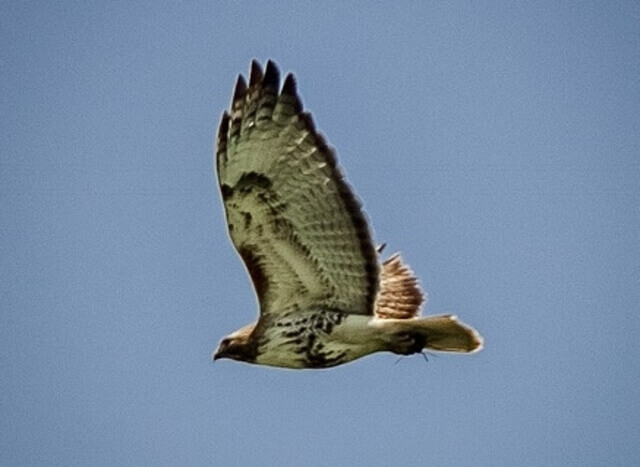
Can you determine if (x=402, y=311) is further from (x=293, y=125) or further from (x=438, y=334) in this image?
(x=293, y=125)

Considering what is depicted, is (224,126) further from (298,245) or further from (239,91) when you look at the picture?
(298,245)

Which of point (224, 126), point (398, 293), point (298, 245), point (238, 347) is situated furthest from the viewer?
point (398, 293)

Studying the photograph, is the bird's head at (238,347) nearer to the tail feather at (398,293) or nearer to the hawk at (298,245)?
the hawk at (298,245)

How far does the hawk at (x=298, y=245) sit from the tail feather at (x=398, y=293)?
325mm

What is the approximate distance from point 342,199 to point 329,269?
510mm

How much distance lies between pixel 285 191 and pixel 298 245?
0.37 meters

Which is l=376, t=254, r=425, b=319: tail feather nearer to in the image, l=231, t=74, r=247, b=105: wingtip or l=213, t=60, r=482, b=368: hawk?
l=213, t=60, r=482, b=368: hawk

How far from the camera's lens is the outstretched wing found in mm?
8906

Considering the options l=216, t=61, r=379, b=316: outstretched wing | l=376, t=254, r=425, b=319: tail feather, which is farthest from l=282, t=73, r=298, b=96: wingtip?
l=376, t=254, r=425, b=319: tail feather

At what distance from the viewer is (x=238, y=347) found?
931cm

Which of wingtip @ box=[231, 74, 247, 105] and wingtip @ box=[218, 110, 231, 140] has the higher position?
wingtip @ box=[231, 74, 247, 105]

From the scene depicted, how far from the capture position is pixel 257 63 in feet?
29.2

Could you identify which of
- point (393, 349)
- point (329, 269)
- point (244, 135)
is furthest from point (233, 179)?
point (393, 349)

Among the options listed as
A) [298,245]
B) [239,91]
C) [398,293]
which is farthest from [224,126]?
[398,293]
